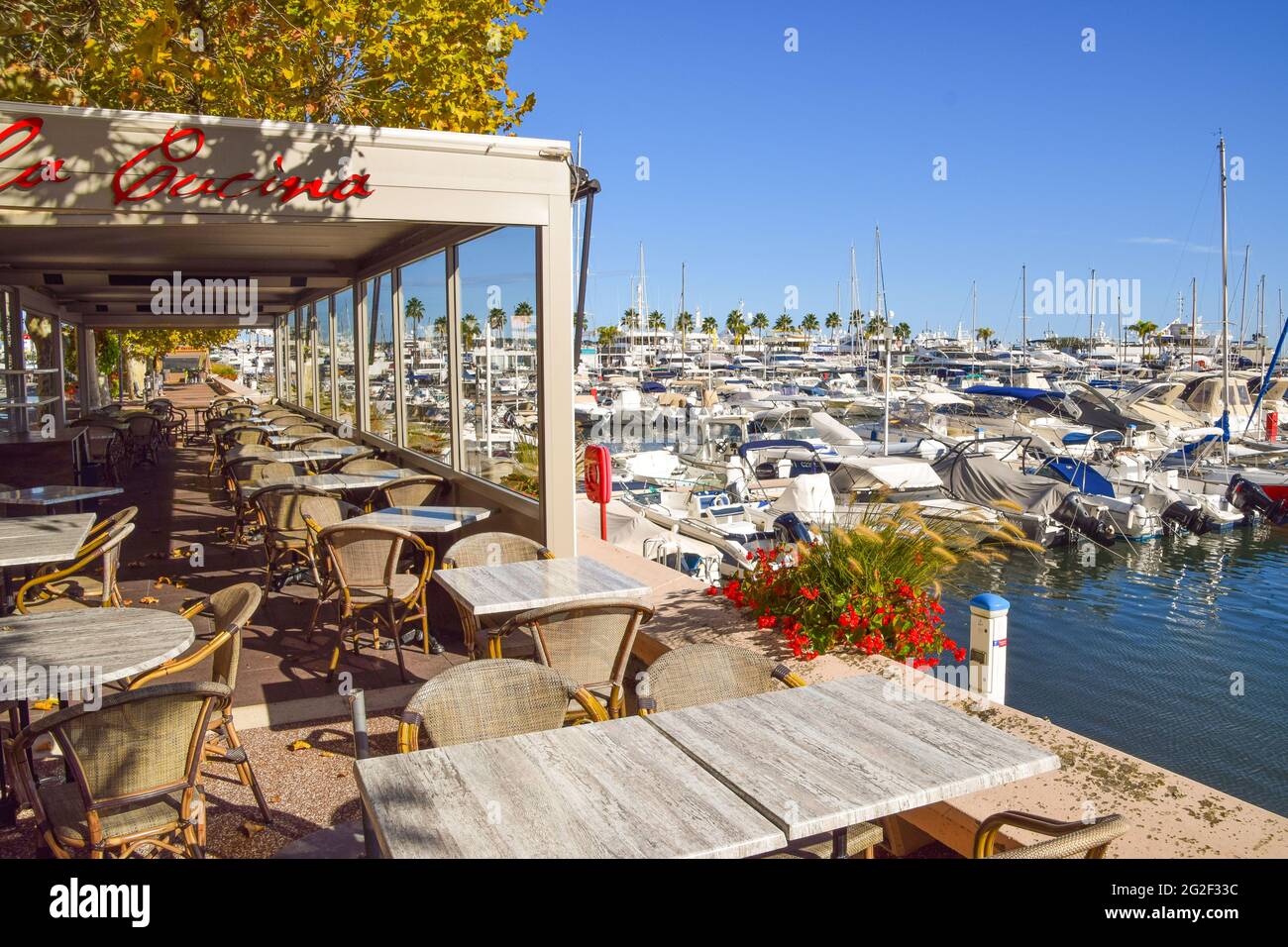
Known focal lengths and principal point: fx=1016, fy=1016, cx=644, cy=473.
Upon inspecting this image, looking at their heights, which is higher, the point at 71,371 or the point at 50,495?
the point at 71,371

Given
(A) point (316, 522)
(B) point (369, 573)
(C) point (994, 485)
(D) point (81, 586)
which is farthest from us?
(C) point (994, 485)

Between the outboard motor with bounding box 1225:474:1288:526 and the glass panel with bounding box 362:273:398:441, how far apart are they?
939 inches

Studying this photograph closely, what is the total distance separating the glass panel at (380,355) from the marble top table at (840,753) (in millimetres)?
8869

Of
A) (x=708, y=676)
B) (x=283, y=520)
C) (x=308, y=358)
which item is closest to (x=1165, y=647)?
(x=283, y=520)

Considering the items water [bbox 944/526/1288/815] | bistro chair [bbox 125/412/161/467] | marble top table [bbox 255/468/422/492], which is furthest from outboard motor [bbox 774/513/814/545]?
bistro chair [bbox 125/412/161/467]

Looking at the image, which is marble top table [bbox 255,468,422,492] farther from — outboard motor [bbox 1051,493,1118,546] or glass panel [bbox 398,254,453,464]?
outboard motor [bbox 1051,493,1118,546]

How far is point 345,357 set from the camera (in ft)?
46.3

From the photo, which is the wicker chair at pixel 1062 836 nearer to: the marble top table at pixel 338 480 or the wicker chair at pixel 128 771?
the wicker chair at pixel 128 771

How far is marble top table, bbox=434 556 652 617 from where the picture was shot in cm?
465

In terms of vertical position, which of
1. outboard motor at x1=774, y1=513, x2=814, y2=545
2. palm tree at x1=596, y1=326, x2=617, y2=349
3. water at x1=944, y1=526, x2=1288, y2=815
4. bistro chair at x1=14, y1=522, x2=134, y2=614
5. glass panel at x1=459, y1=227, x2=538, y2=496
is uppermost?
palm tree at x1=596, y1=326, x2=617, y2=349

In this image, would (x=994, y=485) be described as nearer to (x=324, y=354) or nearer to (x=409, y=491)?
(x=324, y=354)

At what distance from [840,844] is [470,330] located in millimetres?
6565
